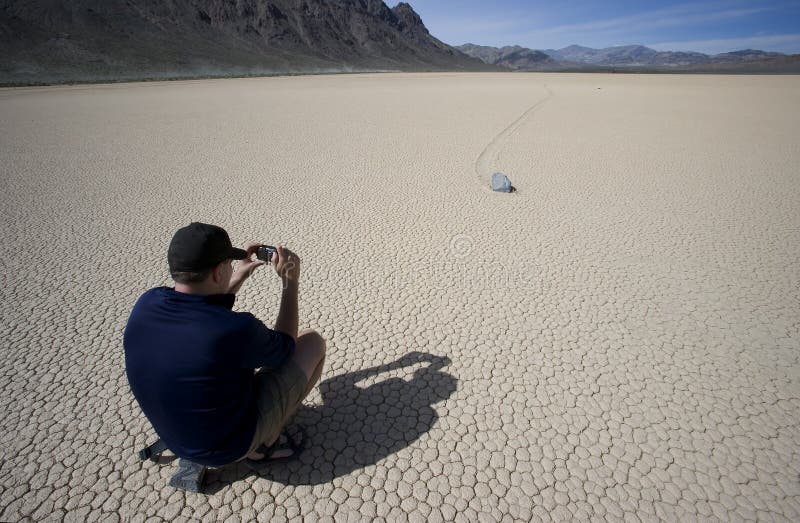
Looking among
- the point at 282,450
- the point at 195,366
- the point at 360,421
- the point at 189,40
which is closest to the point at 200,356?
the point at 195,366

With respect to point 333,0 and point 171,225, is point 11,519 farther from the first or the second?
point 333,0

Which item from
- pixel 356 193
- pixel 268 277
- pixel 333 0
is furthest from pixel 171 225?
pixel 333 0

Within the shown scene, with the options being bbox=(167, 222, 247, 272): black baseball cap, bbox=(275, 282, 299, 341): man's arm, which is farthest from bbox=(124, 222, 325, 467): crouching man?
bbox=(275, 282, 299, 341): man's arm

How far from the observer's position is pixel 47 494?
1.91 m

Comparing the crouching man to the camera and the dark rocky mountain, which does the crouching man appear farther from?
the dark rocky mountain

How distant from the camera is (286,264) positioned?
1965 mm

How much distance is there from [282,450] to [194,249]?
1.21 m

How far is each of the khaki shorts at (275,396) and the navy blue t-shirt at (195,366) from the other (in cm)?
10

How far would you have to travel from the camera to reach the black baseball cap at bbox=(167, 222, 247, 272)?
5.06ft

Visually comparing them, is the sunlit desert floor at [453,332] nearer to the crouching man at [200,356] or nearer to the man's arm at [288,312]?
the crouching man at [200,356]

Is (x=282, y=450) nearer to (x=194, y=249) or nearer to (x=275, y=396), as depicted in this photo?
(x=275, y=396)

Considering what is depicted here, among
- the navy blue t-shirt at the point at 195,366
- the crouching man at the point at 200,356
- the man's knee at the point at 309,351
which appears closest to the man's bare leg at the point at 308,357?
the man's knee at the point at 309,351

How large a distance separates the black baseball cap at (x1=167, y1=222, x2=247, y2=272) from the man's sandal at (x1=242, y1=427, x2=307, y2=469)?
1073 millimetres

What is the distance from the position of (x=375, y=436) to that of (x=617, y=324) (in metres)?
2.22
